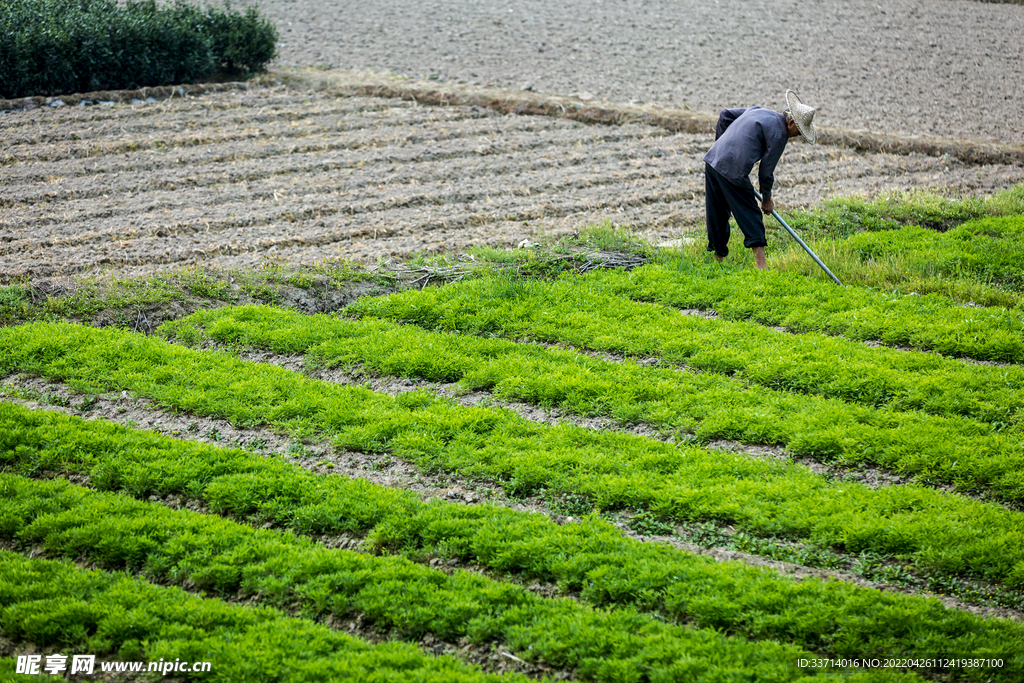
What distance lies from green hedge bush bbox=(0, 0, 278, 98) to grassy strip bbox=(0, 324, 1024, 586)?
37.6 feet

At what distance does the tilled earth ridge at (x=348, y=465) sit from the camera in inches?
190

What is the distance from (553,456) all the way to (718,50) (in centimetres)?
1969

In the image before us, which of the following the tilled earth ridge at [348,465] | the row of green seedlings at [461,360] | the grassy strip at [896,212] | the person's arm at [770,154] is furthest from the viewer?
the grassy strip at [896,212]

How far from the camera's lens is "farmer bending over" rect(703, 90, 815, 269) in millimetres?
8992

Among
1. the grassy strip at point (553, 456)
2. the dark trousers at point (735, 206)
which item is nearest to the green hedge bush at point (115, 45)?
the grassy strip at point (553, 456)

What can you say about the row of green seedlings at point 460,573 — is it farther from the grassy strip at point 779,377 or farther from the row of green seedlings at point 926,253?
the row of green seedlings at point 926,253

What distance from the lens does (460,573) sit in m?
4.81

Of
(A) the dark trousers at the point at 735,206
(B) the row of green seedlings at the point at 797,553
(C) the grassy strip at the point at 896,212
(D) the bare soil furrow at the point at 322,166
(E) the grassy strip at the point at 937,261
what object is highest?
(D) the bare soil furrow at the point at 322,166

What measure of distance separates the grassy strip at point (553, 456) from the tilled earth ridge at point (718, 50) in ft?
41.3

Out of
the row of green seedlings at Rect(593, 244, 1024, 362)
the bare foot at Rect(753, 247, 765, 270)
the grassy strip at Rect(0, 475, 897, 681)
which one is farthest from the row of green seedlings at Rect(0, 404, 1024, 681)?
the bare foot at Rect(753, 247, 765, 270)

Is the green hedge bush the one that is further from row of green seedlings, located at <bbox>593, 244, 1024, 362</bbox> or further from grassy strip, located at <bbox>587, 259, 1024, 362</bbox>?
grassy strip, located at <bbox>587, 259, 1024, 362</bbox>

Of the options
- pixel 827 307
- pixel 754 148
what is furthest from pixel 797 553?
pixel 754 148

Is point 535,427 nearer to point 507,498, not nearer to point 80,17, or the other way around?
point 507,498

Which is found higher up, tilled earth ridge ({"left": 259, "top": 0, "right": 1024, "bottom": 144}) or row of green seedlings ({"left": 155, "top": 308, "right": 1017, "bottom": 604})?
tilled earth ridge ({"left": 259, "top": 0, "right": 1024, "bottom": 144})
